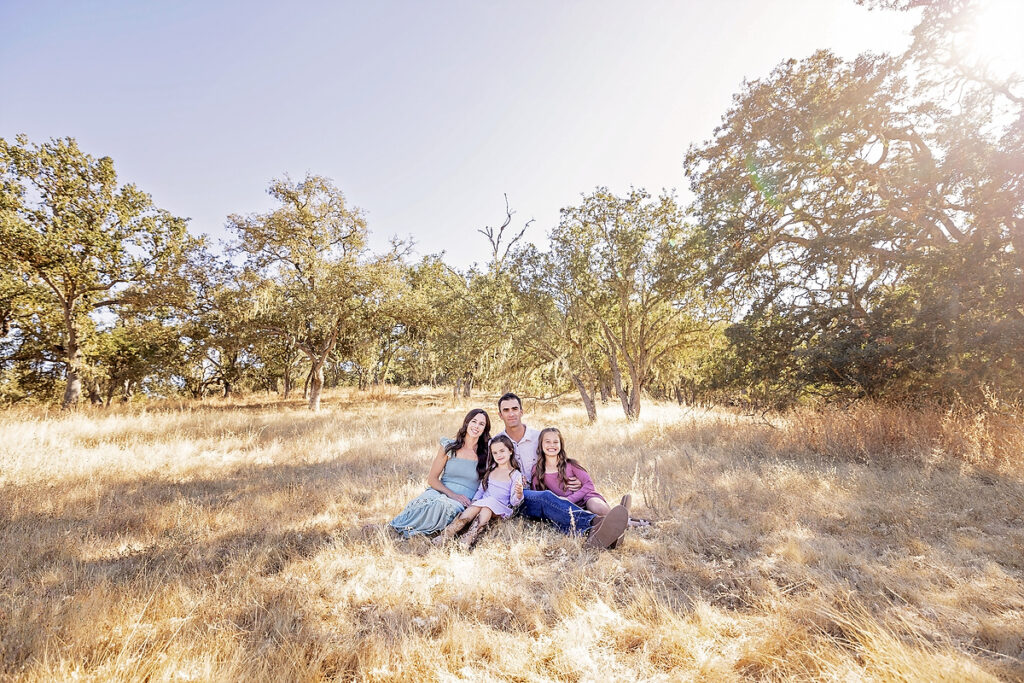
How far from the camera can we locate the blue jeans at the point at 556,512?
454 centimetres

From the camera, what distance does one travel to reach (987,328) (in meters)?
7.03

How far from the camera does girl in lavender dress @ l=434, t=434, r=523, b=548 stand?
4617mm

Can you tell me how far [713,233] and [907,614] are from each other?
8.44m

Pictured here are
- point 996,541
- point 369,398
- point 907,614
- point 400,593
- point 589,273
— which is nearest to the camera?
point 907,614

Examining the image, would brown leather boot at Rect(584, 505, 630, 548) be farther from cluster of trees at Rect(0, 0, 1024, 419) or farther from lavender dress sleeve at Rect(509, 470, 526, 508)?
cluster of trees at Rect(0, 0, 1024, 419)

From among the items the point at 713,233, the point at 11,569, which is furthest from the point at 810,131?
the point at 11,569

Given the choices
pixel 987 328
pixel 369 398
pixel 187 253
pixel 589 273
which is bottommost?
pixel 369 398

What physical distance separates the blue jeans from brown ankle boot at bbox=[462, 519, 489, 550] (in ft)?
2.44

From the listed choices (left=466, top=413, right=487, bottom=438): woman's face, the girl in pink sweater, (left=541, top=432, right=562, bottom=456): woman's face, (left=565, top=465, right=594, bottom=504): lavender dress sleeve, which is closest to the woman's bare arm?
(left=466, top=413, right=487, bottom=438): woman's face

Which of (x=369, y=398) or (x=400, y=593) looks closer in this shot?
(x=400, y=593)

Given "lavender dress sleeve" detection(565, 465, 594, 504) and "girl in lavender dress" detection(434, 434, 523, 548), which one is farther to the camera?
"lavender dress sleeve" detection(565, 465, 594, 504)

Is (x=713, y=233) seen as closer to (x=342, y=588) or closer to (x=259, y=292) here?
→ (x=342, y=588)

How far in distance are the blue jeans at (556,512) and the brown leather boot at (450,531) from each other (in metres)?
0.83

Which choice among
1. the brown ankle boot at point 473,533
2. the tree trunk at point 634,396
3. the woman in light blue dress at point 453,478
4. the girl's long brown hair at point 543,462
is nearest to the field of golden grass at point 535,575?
the brown ankle boot at point 473,533
